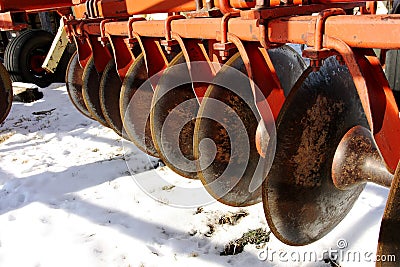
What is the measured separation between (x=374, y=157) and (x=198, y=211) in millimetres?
1537

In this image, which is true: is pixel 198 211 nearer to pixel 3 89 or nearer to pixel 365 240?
pixel 365 240

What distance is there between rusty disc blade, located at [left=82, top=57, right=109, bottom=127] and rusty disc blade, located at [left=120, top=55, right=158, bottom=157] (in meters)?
0.57

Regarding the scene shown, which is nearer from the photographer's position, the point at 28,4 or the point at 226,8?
the point at 226,8

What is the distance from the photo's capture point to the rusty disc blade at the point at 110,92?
8.79ft

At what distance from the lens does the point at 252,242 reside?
2.36 m

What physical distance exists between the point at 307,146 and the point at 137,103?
1375 mm

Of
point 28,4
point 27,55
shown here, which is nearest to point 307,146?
point 28,4

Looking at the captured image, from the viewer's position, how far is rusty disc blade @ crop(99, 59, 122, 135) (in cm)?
268

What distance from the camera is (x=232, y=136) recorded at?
1.79 meters

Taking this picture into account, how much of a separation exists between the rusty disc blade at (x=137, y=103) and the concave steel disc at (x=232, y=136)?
81cm

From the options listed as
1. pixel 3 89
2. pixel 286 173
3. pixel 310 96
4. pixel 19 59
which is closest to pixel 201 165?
pixel 286 173

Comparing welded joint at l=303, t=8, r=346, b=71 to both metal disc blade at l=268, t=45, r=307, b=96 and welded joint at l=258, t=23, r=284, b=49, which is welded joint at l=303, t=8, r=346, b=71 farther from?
metal disc blade at l=268, t=45, r=307, b=96

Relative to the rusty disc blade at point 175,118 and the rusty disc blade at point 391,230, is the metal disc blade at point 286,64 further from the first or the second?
the rusty disc blade at point 391,230

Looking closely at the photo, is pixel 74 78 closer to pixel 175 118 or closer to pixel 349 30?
pixel 175 118
